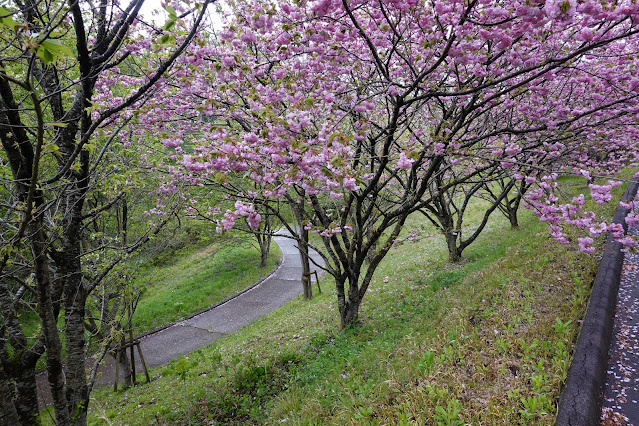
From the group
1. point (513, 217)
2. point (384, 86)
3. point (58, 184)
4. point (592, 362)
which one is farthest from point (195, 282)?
point (592, 362)

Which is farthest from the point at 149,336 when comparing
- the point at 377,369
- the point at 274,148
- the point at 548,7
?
the point at 548,7

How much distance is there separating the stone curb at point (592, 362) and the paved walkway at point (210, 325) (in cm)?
676

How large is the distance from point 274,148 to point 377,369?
3.54 metres

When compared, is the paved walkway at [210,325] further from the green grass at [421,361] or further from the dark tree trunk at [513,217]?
the dark tree trunk at [513,217]

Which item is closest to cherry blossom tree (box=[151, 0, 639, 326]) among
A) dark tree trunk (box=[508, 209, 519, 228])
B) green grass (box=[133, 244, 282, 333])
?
dark tree trunk (box=[508, 209, 519, 228])

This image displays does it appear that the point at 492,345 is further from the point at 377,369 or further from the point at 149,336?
the point at 149,336

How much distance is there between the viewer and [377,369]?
16.0 feet

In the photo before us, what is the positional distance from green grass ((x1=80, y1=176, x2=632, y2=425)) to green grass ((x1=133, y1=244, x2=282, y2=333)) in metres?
6.29

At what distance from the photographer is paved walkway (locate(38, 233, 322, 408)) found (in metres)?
11.8

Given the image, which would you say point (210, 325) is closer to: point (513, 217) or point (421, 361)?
point (421, 361)

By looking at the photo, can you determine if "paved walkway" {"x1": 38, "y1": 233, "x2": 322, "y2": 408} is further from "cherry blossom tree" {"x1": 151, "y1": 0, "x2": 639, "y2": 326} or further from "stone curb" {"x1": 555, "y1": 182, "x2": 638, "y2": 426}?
"stone curb" {"x1": 555, "y1": 182, "x2": 638, "y2": 426}

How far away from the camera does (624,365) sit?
3.78m

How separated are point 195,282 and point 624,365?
1836 cm

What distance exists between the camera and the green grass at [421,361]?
3494 mm
